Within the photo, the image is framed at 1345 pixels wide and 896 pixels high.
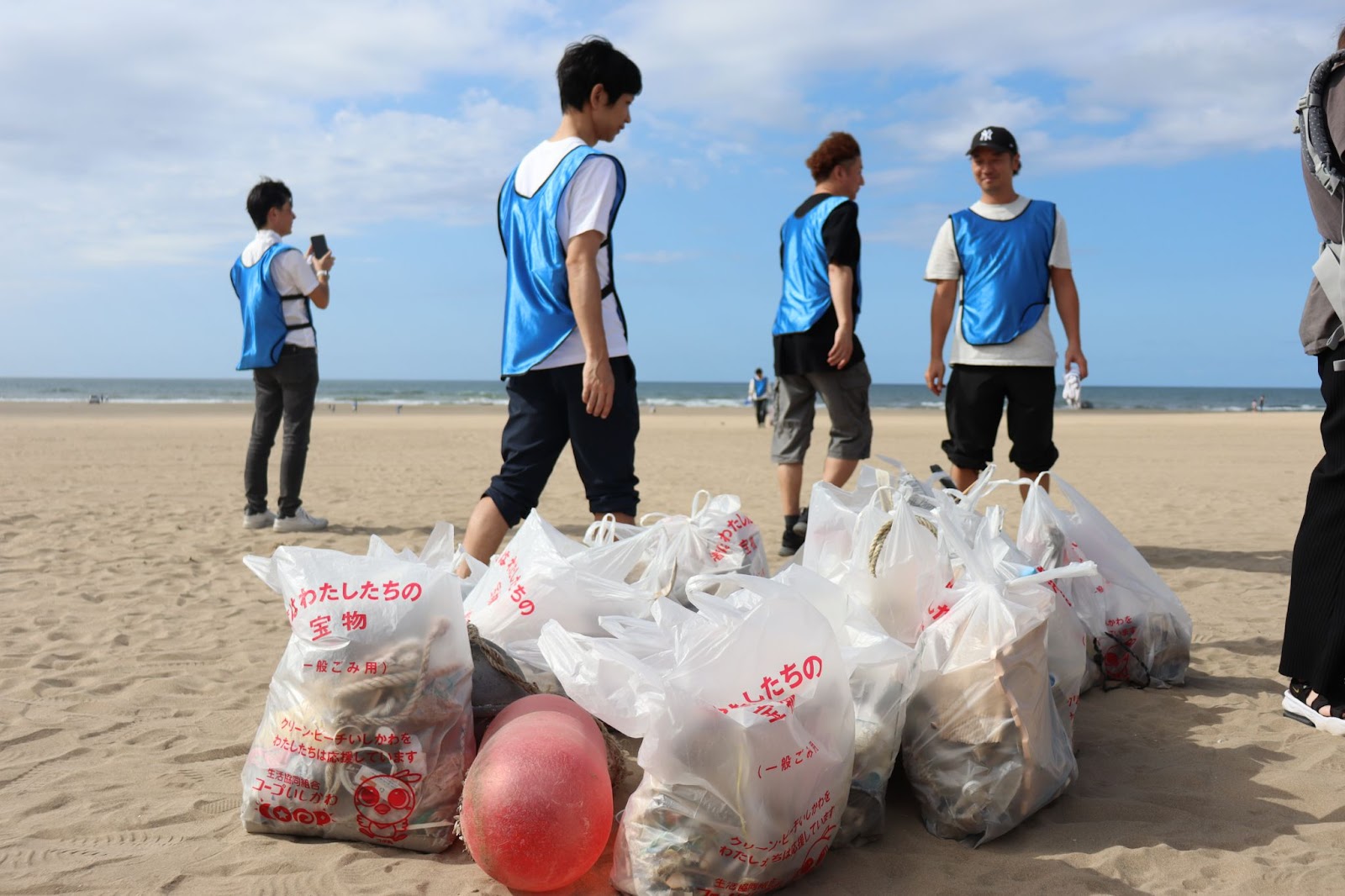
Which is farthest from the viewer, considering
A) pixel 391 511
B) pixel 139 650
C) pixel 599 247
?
pixel 391 511

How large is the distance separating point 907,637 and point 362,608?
125 centimetres

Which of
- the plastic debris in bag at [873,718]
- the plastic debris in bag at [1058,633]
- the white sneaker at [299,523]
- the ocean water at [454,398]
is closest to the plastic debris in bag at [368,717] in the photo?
the plastic debris in bag at [873,718]

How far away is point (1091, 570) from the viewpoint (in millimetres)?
2148

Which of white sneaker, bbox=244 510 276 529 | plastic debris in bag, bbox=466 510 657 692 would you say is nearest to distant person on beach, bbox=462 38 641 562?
plastic debris in bag, bbox=466 510 657 692

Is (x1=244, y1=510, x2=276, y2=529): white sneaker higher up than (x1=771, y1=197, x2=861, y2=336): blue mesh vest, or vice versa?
(x1=771, y1=197, x2=861, y2=336): blue mesh vest

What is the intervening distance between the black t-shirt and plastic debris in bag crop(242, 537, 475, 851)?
3054 mm

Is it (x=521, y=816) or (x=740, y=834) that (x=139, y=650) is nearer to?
(x=521, y=816)

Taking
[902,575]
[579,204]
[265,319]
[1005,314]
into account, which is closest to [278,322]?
[265,319]

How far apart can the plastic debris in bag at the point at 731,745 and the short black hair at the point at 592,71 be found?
6.21 feet

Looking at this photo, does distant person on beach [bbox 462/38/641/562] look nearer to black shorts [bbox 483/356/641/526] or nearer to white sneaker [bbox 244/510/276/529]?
black shorts [bbox 483/356/641/526]

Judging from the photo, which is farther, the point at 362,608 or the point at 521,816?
the point at 362,608

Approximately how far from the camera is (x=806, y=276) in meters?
4.85

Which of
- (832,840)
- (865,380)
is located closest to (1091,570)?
(832,840)

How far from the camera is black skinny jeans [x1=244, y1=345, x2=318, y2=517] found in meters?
5.59
